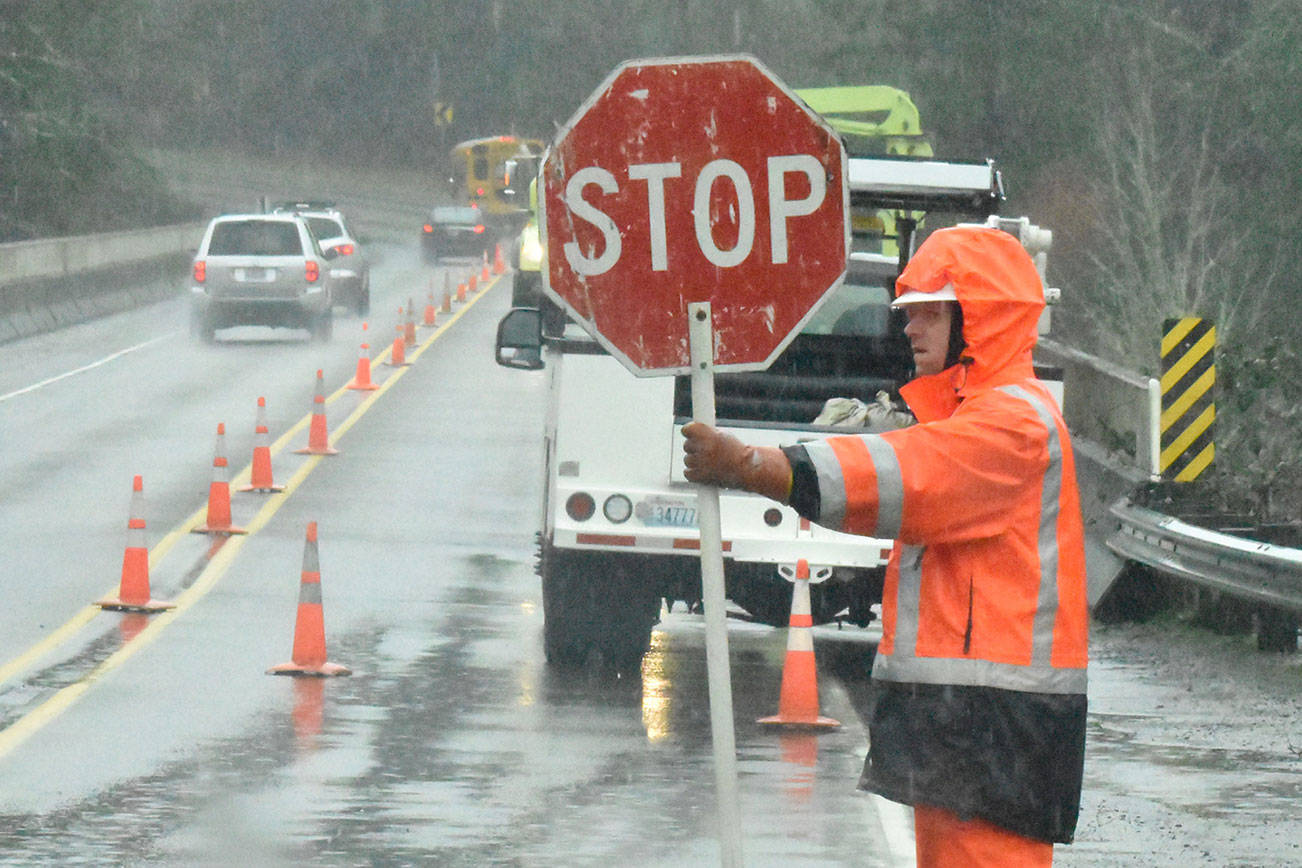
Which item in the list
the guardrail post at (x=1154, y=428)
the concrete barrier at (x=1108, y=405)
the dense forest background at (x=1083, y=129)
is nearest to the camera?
the guardrail post at (x=1154, y=428)

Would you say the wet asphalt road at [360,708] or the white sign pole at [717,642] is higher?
Result: the white sign pole at [717,642]

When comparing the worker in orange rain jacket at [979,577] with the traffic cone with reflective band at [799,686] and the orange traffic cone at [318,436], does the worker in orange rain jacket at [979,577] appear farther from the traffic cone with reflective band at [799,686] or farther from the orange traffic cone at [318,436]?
the orange traffic cone at [318,436]

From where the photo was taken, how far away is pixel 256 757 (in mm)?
9133

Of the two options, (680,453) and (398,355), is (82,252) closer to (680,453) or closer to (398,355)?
(398,355)

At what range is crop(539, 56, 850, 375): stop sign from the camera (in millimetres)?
4938

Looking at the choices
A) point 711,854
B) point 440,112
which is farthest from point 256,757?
point 440,112

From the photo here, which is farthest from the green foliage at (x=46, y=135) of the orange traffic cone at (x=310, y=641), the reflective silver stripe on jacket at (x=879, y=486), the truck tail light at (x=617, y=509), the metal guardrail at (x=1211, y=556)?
the reflective silver stripe on jacket at (x=879, y=486)

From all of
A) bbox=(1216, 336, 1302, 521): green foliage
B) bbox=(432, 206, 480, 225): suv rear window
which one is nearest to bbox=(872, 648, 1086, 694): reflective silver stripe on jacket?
bbox=(1216, 336, 1302, 521): green foliage

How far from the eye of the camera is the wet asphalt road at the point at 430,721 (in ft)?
25.6

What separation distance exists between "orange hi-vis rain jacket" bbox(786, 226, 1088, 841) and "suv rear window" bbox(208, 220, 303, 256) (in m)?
29.4

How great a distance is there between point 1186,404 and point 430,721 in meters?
5.89

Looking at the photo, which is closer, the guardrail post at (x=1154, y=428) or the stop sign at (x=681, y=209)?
the stop sign at (x=681, y=209)

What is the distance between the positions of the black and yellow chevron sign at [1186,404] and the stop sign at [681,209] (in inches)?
366

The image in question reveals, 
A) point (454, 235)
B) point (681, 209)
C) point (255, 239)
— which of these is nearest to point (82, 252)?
point (255, 239)
